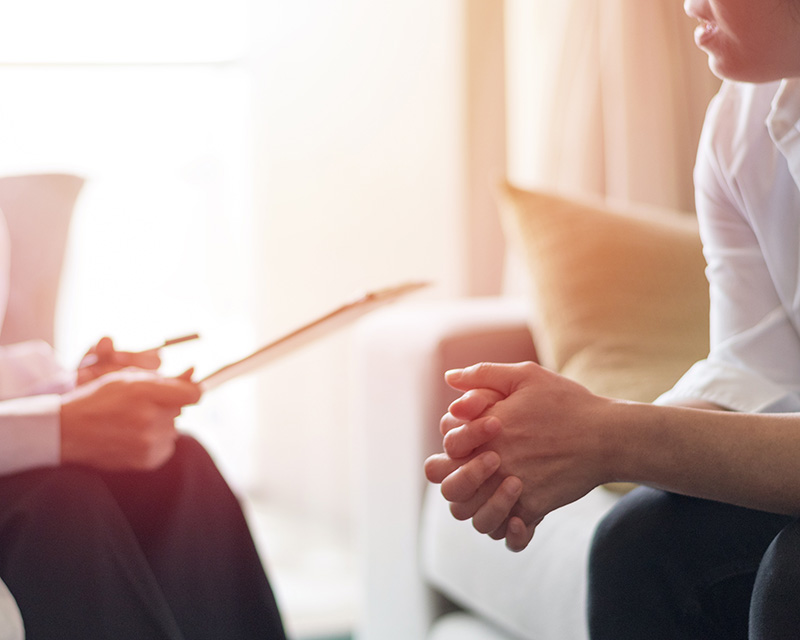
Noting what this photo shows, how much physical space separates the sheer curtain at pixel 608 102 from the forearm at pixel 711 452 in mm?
1021

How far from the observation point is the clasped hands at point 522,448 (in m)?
0.66

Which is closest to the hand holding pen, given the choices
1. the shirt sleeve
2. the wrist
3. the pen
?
the pen

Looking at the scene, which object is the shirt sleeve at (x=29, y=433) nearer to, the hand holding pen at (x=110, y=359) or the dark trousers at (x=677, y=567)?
the hand holding pen at (x=110, y=359)

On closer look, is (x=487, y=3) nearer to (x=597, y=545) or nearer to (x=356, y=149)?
(x=356, y=149)

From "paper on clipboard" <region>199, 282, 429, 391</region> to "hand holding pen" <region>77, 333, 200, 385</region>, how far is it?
0.11 meters

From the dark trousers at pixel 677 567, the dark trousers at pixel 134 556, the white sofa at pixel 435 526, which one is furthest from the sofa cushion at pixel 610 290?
the dark trousers at pixel 134 556

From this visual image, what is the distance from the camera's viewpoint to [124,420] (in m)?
0.81

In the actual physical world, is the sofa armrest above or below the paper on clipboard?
below

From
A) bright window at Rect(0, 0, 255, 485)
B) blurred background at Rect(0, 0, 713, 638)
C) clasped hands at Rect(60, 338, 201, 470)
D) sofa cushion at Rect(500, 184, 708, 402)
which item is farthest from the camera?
bright window at Rect(0, 0, 255, 485)

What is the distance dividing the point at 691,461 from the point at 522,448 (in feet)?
0.39

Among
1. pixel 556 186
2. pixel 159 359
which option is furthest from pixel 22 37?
pixel 159 359

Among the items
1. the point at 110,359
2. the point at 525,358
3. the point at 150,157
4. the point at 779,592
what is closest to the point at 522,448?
the point at 779,592

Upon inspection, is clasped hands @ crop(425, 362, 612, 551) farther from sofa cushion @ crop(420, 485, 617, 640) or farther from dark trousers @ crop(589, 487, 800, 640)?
sofa cushion @ crop(420, 485, 617, 640)

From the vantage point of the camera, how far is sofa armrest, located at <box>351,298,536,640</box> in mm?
1226
